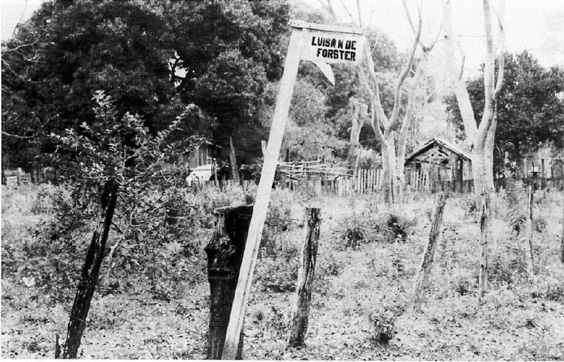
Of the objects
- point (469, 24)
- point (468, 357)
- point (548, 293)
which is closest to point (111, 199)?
point (468, 357)

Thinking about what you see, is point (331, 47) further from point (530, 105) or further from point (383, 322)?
point (530, 105)

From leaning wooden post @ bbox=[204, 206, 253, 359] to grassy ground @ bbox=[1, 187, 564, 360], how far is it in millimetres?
845

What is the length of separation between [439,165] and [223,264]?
2299 centimetres

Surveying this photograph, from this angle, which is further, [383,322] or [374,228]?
[374,228]

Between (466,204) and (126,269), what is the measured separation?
9188 millimetres

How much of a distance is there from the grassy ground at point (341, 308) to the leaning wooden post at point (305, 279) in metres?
0.17

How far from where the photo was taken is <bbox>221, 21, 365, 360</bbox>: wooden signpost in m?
4.18

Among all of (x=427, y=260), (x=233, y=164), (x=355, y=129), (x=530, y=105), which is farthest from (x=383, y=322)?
(x=355, y=129)

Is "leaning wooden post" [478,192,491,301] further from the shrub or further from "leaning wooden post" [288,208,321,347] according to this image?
"leaning wooden post" [288,208,321,347]

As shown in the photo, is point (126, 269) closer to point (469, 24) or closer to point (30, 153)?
point (30, 153)

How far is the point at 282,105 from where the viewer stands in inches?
171

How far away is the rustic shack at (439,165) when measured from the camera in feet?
79.7

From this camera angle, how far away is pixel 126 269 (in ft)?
26.8

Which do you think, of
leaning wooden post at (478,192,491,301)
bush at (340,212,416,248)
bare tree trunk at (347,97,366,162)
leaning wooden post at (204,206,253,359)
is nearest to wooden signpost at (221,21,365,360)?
leaning wooden post at (204,206,253,359)
